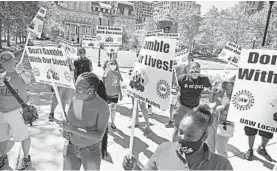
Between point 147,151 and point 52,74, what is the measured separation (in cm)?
229

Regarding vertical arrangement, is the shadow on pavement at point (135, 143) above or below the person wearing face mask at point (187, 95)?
below

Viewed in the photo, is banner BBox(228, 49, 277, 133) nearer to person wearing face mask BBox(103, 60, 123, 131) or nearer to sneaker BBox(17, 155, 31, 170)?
person wearing face mask BBox(103, 60, 123, 131)

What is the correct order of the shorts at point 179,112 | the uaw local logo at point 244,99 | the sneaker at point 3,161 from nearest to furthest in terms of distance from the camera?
the uaw local logo at point 244,99
the sneaker at point 3,161
the shorts at point 179,112

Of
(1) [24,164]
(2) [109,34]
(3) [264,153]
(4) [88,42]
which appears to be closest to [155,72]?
(1) [24,164]

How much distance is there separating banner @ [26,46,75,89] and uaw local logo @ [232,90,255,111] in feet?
7.02

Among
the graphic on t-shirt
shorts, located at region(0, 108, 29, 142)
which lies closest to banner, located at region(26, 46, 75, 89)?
shorts, located at region(0, 108, 29, 142)

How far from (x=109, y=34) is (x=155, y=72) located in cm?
597

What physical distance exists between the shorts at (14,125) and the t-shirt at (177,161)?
248 centimetres

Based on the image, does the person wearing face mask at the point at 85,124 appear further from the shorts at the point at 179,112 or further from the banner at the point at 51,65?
the shorts at the point at 179,112

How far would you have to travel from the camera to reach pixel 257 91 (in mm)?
2834

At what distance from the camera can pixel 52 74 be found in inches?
144

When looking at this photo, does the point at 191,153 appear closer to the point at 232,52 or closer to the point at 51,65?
the point at 51,65

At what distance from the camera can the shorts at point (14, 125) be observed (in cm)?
342

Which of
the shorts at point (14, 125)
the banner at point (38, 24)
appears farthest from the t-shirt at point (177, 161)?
the banner at point (38, 24)
